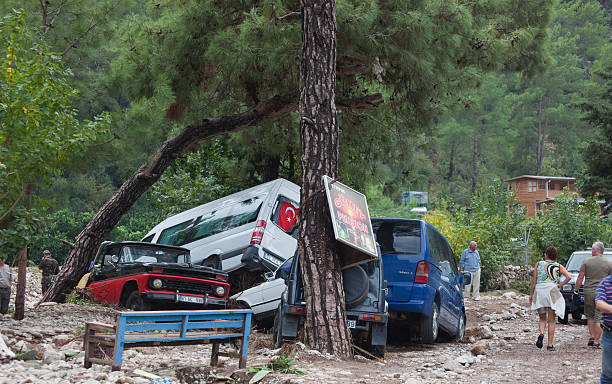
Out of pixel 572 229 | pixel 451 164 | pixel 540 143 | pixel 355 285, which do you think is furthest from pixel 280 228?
pixel 540 143

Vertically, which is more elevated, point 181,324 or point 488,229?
point 488,229

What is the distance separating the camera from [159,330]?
7.26 metres

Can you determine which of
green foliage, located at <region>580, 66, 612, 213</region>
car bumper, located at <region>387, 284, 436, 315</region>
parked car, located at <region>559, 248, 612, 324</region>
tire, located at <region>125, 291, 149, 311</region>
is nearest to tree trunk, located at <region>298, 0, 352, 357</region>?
car bumper, located at <region>387, 284, 436, 315</region>

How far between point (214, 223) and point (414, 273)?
6.33 metres

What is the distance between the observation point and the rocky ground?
277 inches

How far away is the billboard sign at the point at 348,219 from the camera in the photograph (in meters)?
8.86

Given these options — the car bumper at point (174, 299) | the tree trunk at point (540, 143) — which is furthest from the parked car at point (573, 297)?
the tree trunk at point (540, 143)

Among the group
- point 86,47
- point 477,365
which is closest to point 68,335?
point 477,365

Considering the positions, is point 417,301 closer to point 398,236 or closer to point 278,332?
point 398,236

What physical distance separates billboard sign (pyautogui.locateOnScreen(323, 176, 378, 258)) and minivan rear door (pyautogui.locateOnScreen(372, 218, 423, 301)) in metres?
1.19

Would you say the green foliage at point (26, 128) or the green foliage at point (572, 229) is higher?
the green foliage at point (572, 229)

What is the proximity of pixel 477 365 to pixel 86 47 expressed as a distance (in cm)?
1097

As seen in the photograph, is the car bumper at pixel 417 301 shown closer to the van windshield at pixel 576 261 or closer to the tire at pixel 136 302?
the tire at pixel 136 302

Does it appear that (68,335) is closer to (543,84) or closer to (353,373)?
(353,373)
